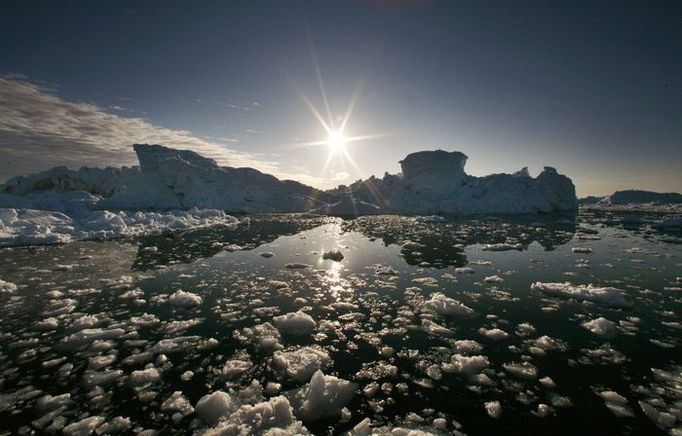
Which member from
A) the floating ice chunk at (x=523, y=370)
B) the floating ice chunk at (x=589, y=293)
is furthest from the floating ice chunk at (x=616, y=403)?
the floating ice chunk at (x=589, y=293)

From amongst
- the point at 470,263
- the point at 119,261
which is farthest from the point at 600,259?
the point at 119,261

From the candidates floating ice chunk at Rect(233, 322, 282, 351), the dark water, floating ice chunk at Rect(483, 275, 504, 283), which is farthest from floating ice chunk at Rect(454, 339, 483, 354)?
floating ice chunk at Rect(483, 275, 504, 283)

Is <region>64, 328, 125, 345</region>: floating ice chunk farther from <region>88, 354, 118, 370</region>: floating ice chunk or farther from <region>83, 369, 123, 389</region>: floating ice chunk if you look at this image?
<region>83, 369, 123, 389</region>: floating ice chunk

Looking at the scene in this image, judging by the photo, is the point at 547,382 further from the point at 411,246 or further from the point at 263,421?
the point at 411,246

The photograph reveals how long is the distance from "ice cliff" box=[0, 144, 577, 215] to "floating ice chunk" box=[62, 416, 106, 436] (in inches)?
1362

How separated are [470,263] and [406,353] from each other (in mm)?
6962

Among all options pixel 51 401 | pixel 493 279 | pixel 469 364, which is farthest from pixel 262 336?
pixel 493 279

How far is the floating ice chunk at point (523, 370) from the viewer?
401 cm

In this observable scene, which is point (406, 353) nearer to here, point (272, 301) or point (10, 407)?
point (272, 301)

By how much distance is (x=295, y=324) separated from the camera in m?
5.46

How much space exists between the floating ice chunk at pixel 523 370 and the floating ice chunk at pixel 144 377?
171 inches

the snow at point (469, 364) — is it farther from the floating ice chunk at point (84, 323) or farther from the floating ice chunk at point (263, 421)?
the floating ice chunk at point (84, 323)

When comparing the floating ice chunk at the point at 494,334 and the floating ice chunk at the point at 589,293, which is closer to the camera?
the floating ice chunk at the point at 494,334

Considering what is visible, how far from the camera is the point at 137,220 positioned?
848 inches
